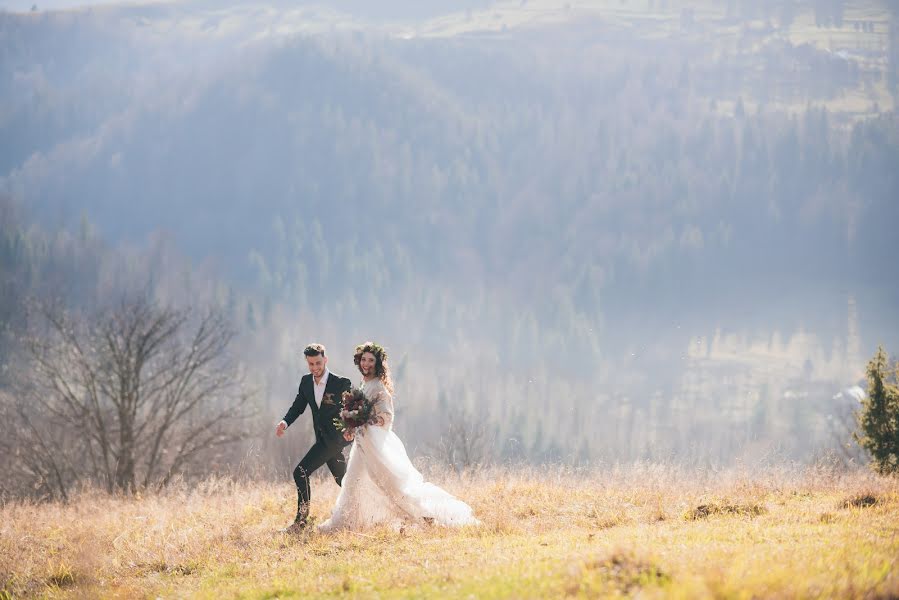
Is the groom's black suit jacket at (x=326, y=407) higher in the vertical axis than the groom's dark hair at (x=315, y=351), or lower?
lower

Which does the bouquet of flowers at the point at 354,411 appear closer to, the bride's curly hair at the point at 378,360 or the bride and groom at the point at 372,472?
the bride and groom at the point at 372,472

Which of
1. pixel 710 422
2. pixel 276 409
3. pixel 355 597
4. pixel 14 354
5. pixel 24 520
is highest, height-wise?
pixel 355 597

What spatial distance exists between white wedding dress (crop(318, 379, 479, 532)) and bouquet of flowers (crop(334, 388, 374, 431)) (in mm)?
124

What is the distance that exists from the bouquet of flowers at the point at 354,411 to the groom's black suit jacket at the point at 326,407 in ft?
1.04

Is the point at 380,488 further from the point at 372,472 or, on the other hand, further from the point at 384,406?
the point at 384,406

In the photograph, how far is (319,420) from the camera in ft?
42.6

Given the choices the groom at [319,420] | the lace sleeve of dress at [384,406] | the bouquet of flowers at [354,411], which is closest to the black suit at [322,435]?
the groom at [319,420]

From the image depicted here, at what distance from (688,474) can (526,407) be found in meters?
163

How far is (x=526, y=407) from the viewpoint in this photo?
7003 inches

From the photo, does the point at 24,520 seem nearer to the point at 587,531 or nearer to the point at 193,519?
the point at 193,519

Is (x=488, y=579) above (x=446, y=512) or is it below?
above

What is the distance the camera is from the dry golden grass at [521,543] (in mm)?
7832

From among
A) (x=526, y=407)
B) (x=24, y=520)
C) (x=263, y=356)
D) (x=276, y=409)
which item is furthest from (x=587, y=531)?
(x=263, y=356)

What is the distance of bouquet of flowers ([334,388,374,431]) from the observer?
1243 cm
